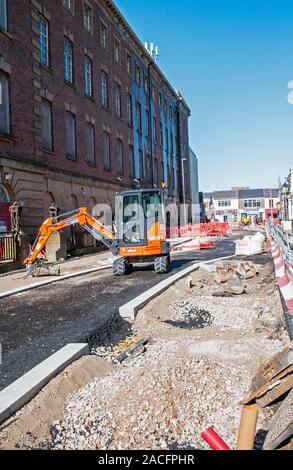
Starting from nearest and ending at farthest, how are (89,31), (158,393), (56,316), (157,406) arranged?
(157,406)
(158,393)
(56,316)
(89,31)

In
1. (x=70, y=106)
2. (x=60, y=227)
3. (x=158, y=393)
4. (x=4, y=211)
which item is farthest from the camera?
(x=70, y=106)

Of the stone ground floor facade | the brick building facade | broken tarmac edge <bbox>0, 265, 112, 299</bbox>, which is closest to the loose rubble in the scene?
broken tarmac edge <bbox>0, 265, 112, 299</bbox>

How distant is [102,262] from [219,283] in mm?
6722

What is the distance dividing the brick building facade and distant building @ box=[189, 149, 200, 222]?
19.0 metres

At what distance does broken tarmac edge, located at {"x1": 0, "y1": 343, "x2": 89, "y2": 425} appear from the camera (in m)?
3.84

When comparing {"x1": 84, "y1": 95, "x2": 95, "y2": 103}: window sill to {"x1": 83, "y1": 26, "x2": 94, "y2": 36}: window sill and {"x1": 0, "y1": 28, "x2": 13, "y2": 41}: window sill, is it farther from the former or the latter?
{"x1": 0, "y1": 28, "x2": 13, "y2": 41}: window sill

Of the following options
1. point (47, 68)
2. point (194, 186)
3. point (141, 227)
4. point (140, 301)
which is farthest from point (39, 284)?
point (194, 186)

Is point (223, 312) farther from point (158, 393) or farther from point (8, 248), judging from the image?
point (8, 248)

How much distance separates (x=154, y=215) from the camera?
12.8m

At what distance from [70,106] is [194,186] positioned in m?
39.0

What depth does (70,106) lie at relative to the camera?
2241cm

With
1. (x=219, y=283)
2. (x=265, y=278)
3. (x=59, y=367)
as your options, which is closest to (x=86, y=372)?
(x=59, y=367)
